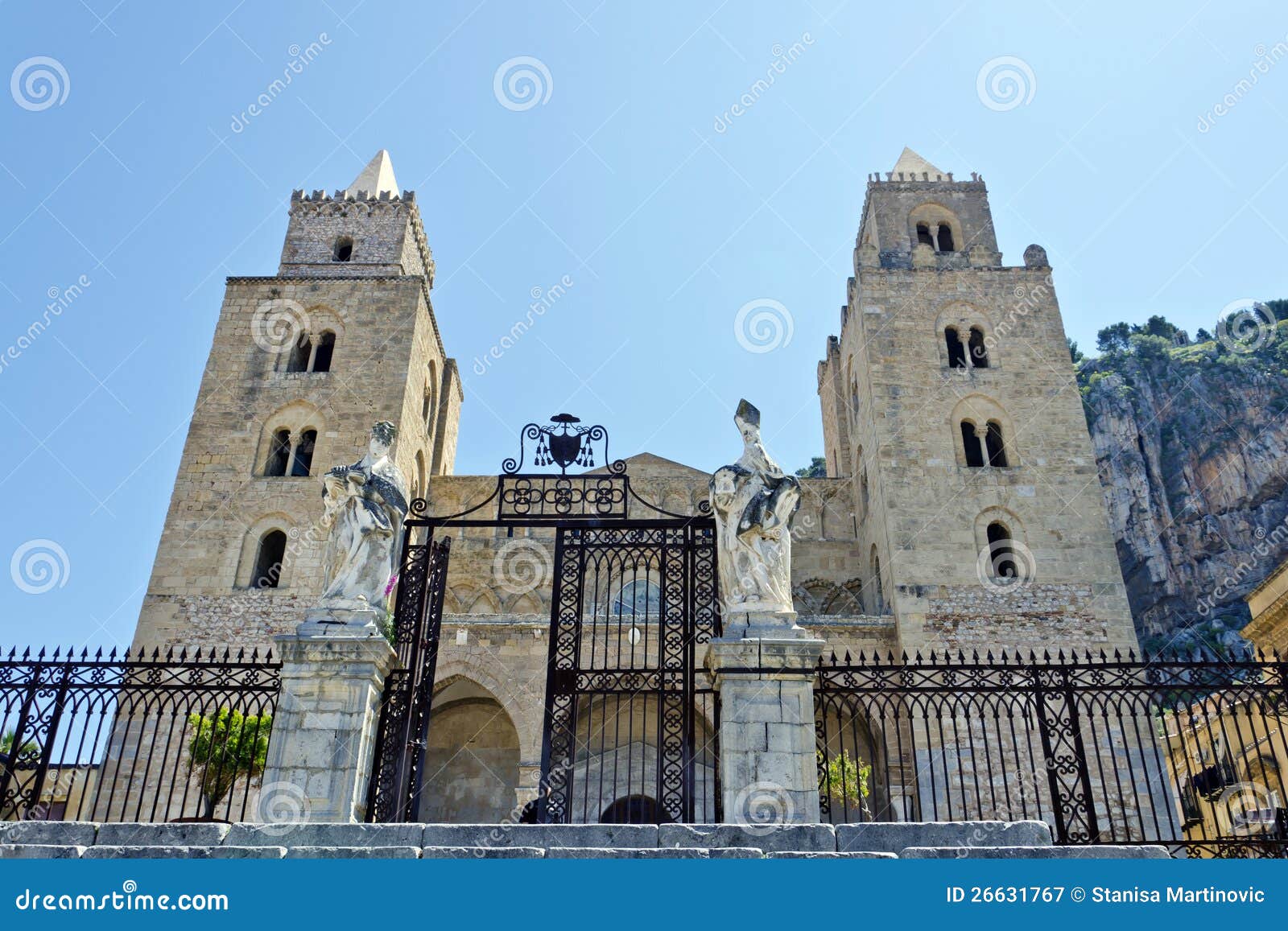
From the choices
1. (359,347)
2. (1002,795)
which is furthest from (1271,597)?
(359,347)

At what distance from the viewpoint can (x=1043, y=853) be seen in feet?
19.6

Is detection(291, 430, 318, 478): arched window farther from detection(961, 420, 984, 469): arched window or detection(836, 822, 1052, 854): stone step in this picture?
detection(836, 822, 1052, 854): stone step

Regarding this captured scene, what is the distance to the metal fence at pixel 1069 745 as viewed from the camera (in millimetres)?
7895

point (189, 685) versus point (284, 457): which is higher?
point (284, 457)

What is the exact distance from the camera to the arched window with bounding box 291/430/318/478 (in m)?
23.7

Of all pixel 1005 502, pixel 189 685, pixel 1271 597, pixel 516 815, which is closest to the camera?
pixel 189 685

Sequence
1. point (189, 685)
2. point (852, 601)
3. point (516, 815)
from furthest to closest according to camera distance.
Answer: point (852, 601) → point (516, 815) → point (189, 685)

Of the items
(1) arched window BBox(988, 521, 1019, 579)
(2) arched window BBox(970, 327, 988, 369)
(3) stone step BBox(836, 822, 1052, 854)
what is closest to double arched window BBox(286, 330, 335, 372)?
(2) arched window BBox(970, 327, 988, 369)

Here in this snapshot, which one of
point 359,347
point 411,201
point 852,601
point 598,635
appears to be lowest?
point 598,635

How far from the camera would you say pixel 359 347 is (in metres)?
25.0

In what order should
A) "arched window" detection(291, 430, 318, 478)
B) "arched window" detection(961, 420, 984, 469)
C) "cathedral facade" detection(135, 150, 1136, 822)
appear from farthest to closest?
"arched window" detection(961, 420, 984, 469) → "arched window" detection(291, 430, 318, 478) → "cathedral facade" detection(135, 150, 1136, 822)

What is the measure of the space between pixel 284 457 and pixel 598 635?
9526 millimetres

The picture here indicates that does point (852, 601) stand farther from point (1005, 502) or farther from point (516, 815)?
point (516, 815)

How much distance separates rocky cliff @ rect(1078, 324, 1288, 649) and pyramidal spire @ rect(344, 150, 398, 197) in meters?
34.1
